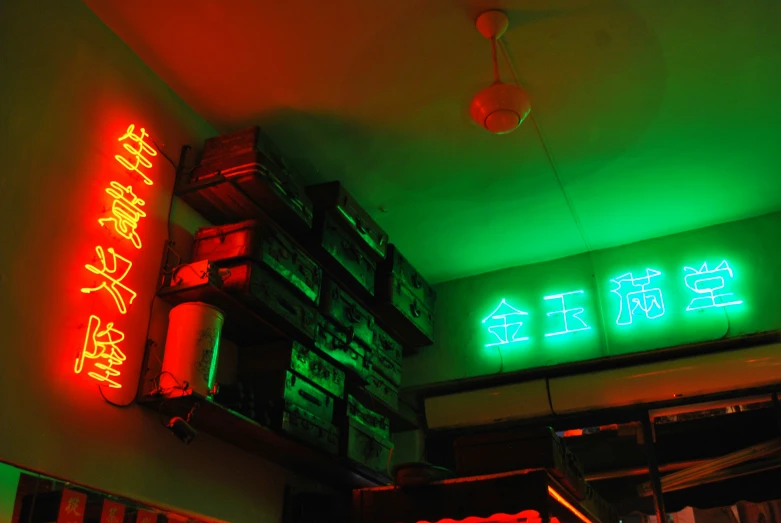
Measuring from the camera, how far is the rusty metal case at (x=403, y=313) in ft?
16.8

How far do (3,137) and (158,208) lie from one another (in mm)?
943

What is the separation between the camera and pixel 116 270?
3520 mm

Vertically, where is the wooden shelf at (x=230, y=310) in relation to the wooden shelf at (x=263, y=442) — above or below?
above

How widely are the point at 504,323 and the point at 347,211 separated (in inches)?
74.2

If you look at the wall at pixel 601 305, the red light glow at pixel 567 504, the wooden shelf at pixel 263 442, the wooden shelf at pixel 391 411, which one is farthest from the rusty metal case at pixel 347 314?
the red light glow at pixel 567 504

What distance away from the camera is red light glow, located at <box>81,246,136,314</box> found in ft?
11.2

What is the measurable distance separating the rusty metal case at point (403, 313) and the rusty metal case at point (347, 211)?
0.91 feet

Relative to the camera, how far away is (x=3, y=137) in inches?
123

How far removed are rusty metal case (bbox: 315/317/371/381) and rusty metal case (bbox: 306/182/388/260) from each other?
26.0 inches

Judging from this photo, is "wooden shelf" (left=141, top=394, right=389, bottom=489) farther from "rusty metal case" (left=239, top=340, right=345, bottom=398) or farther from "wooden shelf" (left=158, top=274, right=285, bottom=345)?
"wooden shelf" (left=158, top=274, right=285, bottom=345)

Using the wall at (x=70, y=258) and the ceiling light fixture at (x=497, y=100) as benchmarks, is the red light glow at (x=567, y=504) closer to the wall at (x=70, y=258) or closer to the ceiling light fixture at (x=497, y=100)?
the wall at (x=70, y=258)

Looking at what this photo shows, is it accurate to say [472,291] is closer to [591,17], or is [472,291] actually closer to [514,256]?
[514,256]

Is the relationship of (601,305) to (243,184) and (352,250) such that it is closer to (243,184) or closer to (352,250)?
(352,250)

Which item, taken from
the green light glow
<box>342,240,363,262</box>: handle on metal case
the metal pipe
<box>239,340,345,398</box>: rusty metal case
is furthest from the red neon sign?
the metal pipe
